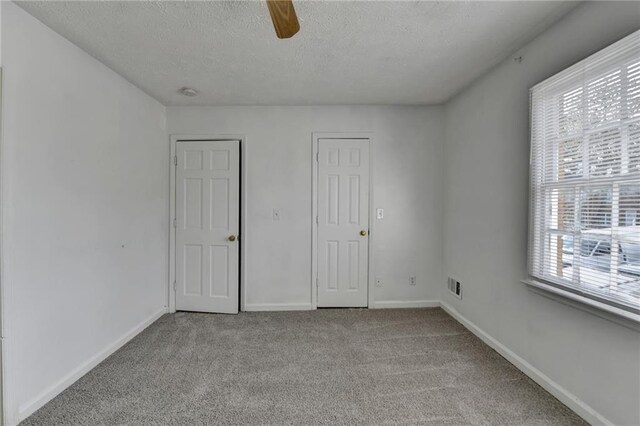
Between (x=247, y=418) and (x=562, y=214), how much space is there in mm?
2290

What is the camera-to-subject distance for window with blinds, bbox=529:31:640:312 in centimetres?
138

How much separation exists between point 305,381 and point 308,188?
2019 mm

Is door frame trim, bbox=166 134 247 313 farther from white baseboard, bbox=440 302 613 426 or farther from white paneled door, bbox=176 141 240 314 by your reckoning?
white baseboard, bbox=440 302 613 426

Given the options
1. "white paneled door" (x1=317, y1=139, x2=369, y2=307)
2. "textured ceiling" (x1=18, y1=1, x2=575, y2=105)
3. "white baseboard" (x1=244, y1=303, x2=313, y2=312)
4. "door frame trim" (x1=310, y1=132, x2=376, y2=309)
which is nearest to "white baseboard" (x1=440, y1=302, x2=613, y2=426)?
"door frame trim" (x1=310, y1=132, x2=376, y2=309)

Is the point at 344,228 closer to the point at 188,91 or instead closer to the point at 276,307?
the point at 276,307

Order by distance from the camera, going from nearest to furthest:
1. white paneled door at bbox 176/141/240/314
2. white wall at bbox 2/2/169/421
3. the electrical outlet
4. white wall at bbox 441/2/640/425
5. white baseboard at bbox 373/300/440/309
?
white wall at bbox 441/2/640/425 < white wall at bbox 2/2/169/421 < the electrical outlet < white paneled door at bbox 176/141/240/314 < white baseboard at bbox 373/300/440/309

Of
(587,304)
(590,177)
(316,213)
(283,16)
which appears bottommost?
(587,304)

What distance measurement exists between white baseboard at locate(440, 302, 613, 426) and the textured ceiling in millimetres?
2317

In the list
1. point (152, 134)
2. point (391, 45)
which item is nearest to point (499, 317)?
point (391, 45)

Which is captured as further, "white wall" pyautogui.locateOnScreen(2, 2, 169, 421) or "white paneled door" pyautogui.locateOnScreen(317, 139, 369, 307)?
"white paneled door" pyautogui.locateOnScreen(317, 139, 369, 307)

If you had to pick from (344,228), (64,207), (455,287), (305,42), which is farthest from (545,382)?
(64,207)

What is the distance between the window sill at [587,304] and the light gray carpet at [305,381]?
65cm

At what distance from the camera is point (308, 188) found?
3.36 meters

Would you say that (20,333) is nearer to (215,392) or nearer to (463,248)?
(215,392)
